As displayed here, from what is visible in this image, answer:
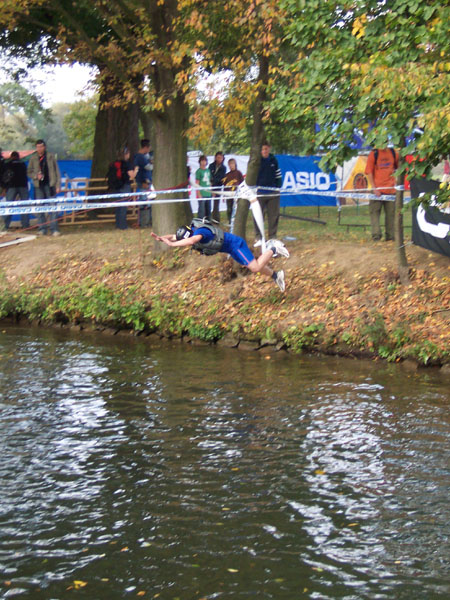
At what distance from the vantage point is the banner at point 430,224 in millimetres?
15117

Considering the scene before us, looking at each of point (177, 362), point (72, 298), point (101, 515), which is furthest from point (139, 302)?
point (101, 515)

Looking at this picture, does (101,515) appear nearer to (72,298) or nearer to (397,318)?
(397,318)

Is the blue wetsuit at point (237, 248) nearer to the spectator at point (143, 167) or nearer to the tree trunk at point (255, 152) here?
the tree trunk at point (255, 152)

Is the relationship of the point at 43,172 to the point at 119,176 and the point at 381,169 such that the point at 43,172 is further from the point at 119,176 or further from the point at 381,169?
the point at 381,169

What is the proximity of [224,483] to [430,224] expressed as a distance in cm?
853

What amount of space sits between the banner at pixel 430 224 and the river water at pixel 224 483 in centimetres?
290

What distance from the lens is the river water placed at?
675 cm

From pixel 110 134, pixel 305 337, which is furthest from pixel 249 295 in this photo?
pixel 110 134

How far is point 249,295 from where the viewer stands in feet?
55.0

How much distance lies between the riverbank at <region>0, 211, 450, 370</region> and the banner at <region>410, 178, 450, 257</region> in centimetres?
20

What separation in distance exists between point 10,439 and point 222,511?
333 cm

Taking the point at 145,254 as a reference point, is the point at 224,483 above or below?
below

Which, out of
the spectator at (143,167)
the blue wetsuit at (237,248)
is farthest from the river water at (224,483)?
the spectator at (143,167)

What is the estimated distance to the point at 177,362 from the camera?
574 inches
